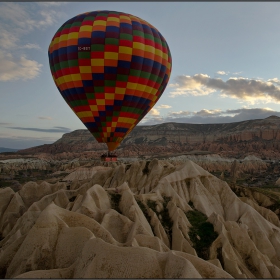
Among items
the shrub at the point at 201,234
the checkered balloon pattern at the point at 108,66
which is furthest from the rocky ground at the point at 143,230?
the checkered balloon pattern at the point at 108,66

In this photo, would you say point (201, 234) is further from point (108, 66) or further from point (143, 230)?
point (108, 66)

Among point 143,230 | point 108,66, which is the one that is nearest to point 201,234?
point 143,230

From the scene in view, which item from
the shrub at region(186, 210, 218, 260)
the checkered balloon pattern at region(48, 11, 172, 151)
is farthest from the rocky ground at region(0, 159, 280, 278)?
the checkered balloon pattern at region(48, 11, 172, 151)

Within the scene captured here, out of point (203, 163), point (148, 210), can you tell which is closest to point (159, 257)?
point (148, 210)

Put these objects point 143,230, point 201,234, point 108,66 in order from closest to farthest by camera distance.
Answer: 1. point 143,230
2. point 201,234
3. point 108,66

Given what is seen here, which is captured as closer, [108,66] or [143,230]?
[143,230]

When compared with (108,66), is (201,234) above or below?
below
